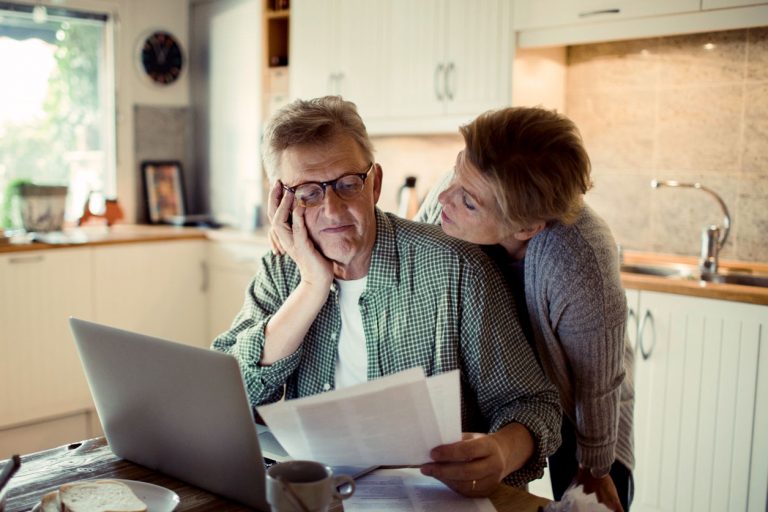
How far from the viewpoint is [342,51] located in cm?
375

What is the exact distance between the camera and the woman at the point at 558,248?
4.50ft

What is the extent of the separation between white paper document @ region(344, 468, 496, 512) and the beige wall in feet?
7.00

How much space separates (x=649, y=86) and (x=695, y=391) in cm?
121

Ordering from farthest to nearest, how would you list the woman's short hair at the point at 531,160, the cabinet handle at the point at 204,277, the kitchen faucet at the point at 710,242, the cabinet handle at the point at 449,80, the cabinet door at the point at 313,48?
the cabinet handle at the point at 204,277 → the cabinet door at the point at 313,48 → the cabinet handle at the point at 449,80 → the kitchen faucet at the point at 710,242 → the woman's short hair at the point at 531,160

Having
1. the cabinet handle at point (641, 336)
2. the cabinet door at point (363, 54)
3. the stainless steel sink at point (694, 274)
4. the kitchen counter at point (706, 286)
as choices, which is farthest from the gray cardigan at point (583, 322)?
the cabinet door at point (363, 54)

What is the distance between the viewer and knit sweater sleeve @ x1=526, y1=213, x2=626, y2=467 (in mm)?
1457

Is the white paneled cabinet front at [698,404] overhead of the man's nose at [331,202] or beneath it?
beneath

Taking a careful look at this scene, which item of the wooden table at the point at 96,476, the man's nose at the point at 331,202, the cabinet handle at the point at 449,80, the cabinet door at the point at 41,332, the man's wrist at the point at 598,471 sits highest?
the cabinet handle at the point at 449,80

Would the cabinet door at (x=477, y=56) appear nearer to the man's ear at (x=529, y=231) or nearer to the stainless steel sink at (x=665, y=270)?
the stainless steel sink at (x=665, y=270)

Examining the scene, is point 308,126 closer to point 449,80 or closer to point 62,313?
point 449,80

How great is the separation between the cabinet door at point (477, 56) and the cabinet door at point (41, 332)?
6.06ft

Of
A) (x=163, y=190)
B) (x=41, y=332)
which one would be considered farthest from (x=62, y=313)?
(x=163, y=190)

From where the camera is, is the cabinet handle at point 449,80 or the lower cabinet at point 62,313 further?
the lower cabinet at point 62,313

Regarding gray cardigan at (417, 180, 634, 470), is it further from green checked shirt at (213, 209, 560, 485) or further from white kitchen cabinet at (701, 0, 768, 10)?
white kitchen cabinet at (701, 0, 768, 10)
